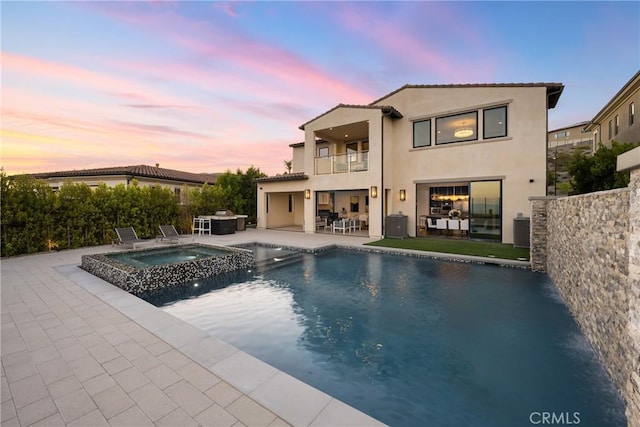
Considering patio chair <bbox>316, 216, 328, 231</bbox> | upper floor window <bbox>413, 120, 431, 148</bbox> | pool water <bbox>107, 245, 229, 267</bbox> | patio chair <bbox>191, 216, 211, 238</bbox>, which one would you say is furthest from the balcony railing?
pool water <bbox>107, 245, 229, 267</bbox>

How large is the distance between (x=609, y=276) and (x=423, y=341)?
256cm

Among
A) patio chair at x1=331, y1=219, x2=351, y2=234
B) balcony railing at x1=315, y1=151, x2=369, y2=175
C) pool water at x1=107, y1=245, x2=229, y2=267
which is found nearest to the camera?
pool water at x1=107, y1=245, x2=229, y2=267

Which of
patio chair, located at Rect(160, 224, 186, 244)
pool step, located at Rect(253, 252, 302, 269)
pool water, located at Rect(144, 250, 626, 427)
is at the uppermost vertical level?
patio chair, located at Rect(160, 224, 186, 244)

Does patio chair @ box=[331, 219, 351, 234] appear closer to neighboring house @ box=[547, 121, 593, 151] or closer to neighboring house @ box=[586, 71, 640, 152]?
neighboring house @ box=[586, 71, 640, 152]

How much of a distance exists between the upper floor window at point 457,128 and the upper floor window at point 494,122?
38cm

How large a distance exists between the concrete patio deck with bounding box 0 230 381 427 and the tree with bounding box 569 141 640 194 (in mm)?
15703

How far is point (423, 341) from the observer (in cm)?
451

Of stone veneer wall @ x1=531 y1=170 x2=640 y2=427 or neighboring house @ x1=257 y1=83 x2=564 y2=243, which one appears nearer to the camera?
stone veneer wall @ x1=531 y1=170 x2=640 y2=427

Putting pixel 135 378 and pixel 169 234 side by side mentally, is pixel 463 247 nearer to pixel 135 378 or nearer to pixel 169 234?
pixel 135 378

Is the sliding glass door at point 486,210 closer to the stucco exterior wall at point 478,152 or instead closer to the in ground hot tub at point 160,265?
the stucco exterior wall at point 478,152

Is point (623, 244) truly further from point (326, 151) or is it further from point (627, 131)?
point (627, 131)

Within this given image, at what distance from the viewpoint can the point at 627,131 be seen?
17.1 m

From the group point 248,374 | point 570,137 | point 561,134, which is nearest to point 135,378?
point 248,374

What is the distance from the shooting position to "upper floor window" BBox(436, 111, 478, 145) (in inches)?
534
